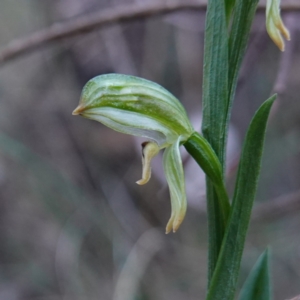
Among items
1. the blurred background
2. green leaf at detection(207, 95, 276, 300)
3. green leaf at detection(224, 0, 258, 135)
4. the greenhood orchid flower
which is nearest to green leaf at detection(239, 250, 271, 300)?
green leaf at detection(207, 95, 276, 300)

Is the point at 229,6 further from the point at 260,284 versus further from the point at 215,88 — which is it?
the point at 260,284

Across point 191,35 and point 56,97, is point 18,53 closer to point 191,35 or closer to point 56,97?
point 56,97

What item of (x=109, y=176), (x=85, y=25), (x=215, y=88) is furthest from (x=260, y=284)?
(x=109, y=176)

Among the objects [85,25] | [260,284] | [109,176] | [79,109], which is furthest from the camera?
[109,176]

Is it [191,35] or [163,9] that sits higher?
[191,35]

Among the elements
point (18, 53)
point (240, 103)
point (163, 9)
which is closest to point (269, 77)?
point (240, 103)

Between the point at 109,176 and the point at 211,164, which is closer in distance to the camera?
the point at 211,164

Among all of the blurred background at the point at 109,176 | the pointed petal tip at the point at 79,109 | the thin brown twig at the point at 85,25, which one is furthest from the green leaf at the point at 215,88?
the blurred background at the point at 109,176
